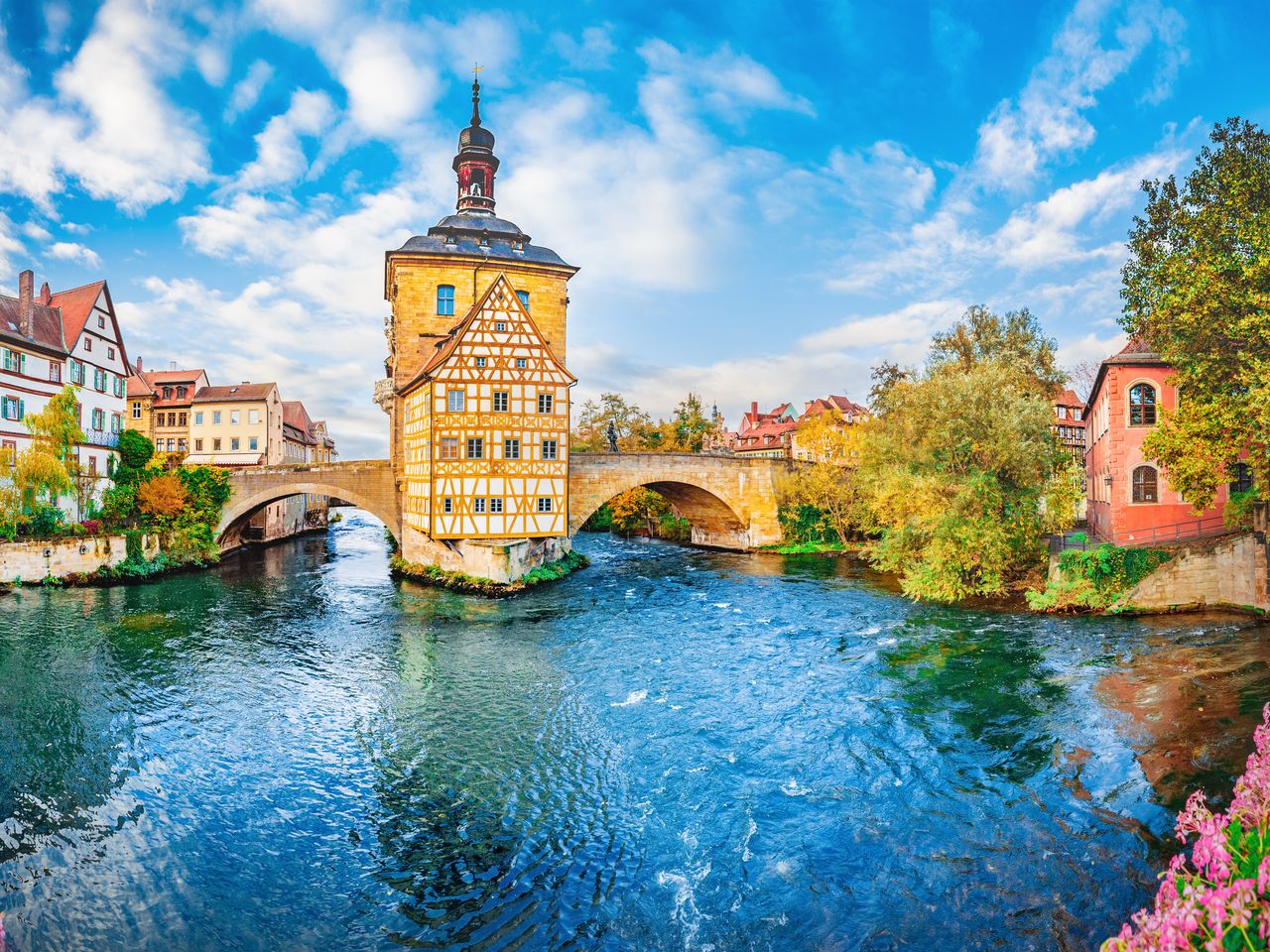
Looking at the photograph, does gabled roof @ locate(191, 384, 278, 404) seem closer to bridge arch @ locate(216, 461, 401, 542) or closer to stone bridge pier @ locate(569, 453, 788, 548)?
bridge arch @ locate(216, 461, 401, 542)

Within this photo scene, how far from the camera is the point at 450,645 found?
17.5m

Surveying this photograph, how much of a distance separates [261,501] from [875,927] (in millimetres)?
31239

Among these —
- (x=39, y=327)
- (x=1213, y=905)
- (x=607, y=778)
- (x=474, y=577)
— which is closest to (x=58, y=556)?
(x=39, y=327)

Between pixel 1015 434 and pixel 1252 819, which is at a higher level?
pixel 1015 434

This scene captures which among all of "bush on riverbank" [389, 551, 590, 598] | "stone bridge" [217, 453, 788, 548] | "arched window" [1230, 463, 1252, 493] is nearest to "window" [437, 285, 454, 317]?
"stone bridge" [217, 453, 788, 548]

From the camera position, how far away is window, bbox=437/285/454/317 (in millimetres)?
30375

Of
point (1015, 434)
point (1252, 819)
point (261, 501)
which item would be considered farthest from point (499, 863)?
point (261, 501)

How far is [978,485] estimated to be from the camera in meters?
20.8

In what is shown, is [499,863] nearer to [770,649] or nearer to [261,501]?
[770,649]

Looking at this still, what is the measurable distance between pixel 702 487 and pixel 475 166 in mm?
18878

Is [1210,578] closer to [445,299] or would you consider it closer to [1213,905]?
[1213,905]

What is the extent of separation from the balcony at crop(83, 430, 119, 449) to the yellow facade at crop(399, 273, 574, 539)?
630 inches

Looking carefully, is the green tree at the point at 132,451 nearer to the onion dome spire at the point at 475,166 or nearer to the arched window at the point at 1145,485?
the onion dome spire at the point at 475,166

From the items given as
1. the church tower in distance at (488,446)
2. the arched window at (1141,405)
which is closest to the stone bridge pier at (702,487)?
the church tower in distance at (488,446)
